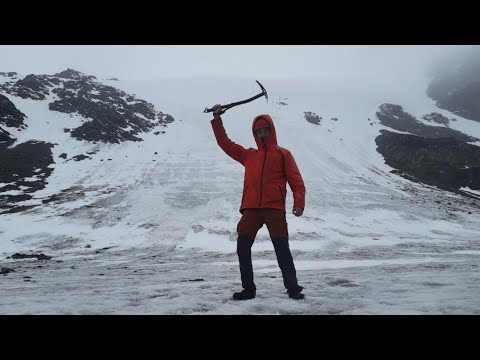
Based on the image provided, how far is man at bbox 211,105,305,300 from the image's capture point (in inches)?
175

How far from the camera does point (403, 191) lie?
88.7 ft

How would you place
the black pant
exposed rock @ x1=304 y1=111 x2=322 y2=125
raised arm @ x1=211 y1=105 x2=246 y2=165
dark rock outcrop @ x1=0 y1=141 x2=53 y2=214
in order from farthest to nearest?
exposed rock @ x1=304 y1=111 x2=322 y2=125
dark rock outcrop @ x1=0 y1=141 x2=53 y2=214
raised arm @ x1=211 y1=105 x2=246 y2=165
the black pant

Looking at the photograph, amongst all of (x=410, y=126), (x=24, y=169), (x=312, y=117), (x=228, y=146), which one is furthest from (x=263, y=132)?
(x=410, y=126)

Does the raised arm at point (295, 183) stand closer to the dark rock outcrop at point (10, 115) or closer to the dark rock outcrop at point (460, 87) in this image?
the dark rock outcrop at point (10, 115)

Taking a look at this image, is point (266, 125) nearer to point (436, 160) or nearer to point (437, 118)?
point (436, 160)

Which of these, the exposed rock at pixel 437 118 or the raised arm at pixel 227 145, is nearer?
the raised arm at pixel 227 145

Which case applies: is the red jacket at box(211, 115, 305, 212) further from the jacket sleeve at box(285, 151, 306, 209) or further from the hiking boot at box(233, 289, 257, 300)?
the hiking boot at box(233, 289, 257, 300)

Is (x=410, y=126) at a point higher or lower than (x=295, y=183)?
higher

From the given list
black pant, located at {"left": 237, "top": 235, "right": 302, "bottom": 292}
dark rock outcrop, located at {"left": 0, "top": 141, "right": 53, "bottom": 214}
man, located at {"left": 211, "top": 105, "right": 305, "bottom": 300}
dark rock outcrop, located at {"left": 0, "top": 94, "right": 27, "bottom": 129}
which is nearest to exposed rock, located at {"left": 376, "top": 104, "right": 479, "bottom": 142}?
dark rock outcrop, located at {"left": 0, "top": 141, "right": 53, "bottom": 214}

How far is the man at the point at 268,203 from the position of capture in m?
4.45

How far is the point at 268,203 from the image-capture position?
4508 millimetres

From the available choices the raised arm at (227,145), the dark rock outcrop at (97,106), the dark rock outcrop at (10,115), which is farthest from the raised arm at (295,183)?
the dark rock outcrop at (10,115)

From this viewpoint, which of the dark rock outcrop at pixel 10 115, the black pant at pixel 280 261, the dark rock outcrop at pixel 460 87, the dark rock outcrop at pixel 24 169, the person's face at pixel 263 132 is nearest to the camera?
the black pant at pixel 280 261

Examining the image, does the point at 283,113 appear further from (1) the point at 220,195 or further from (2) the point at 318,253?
(2) the point at 318,253
